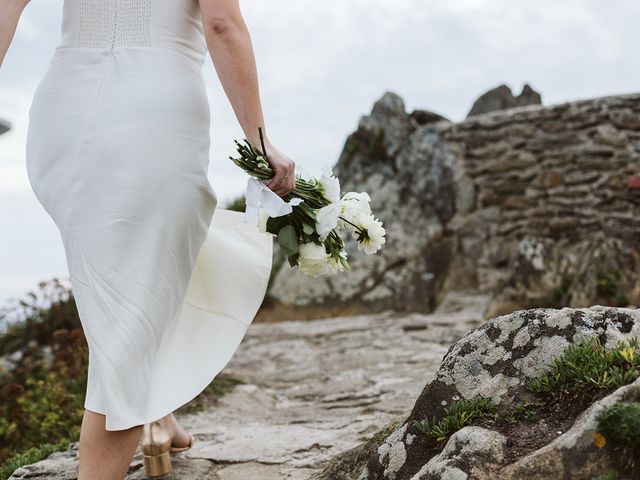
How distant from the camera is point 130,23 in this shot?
92.2 inches

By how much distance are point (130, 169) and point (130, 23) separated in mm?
516

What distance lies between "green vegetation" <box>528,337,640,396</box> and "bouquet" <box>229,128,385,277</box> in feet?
2.61

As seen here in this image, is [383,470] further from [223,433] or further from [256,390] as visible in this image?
[256,390]

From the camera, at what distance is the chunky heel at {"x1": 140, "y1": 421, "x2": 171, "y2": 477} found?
274cm

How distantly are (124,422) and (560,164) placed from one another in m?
6.45

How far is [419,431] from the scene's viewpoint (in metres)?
1.96

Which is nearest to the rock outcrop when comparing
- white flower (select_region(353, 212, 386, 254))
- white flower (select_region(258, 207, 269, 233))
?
white flower (select_region(353, 212, 386, 254))

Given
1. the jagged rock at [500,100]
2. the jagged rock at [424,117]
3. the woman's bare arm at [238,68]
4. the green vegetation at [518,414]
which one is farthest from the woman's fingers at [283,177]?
the jagged rock at [500,100]

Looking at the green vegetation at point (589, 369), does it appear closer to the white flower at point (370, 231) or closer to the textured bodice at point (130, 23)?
the white flower at point (370, 231)

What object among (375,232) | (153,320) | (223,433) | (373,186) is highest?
(373,186)

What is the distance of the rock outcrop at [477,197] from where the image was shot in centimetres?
Result: 734

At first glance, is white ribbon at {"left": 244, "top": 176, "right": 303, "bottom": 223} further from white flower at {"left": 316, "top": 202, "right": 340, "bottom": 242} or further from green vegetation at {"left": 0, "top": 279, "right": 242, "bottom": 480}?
green vegetation at {"left": 0, "top": 279, "right": 242, "bottom": 480}

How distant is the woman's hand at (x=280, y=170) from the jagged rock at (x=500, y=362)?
743 millimetres

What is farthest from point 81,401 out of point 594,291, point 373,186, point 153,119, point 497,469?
point 373,186
